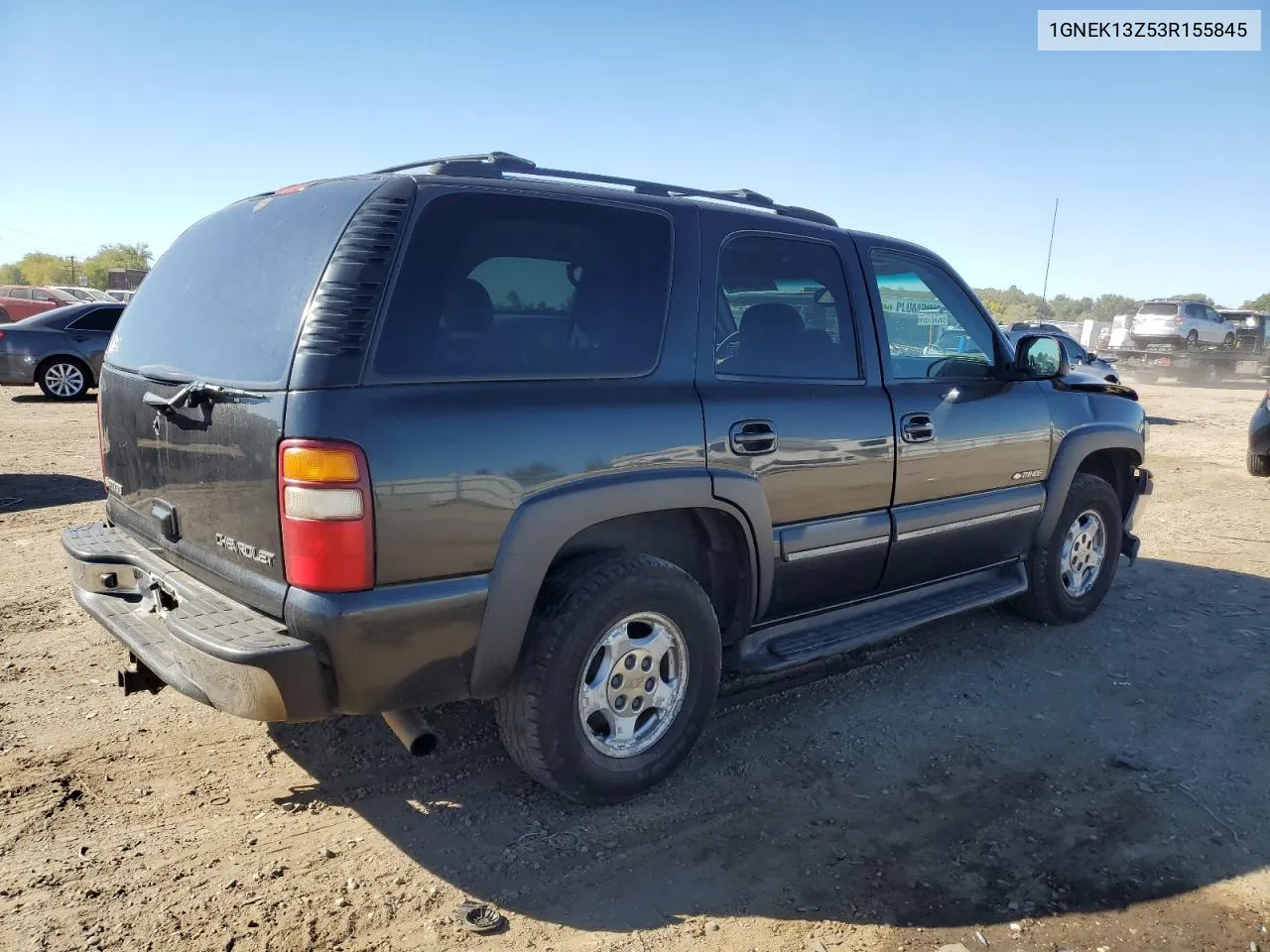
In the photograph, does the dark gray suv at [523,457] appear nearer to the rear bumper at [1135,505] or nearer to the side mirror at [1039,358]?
the side mirror at [1039,358]

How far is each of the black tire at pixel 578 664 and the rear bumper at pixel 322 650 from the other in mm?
235

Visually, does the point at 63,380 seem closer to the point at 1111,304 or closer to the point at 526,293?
the point at 526,293

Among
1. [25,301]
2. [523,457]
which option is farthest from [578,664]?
[25,301]

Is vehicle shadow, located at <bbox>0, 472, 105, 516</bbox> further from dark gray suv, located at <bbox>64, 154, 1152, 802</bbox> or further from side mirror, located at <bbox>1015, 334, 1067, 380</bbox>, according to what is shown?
side mirror, located at <bbox>1015, 334, 1067, 380</bbox>

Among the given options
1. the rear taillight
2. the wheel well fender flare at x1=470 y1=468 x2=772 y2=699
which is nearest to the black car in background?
the wheel well fender flare at x1=470 y1=468 x2=772 y2=699

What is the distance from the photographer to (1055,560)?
4.85 metres

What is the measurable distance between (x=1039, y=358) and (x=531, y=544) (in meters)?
3.18

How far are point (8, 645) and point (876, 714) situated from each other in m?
3.97

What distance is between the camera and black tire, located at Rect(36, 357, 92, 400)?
42.4 feet

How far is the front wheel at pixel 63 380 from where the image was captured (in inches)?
510

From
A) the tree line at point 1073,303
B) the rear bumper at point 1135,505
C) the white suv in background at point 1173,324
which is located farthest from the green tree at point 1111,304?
the rear bumper at point 1135,505

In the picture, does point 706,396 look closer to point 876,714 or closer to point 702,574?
point 702,574

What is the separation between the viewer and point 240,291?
2.81m

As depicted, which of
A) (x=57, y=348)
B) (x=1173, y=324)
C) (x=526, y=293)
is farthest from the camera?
(x=1173, y=324)
